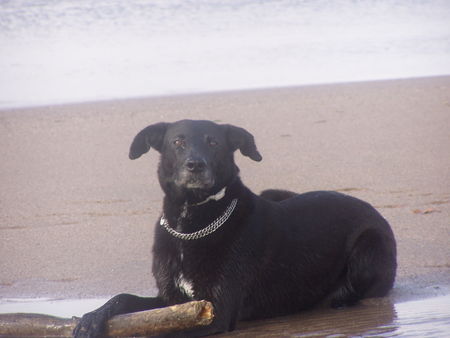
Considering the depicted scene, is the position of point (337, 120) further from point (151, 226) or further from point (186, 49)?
point (186, 49)

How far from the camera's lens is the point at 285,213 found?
5352mm

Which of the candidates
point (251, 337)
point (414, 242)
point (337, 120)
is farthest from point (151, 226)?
point (337, 120)

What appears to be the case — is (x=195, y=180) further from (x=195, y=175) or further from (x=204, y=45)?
(x=204, y=45)

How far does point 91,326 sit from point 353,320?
148 centimetres

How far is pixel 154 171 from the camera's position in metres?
9.51

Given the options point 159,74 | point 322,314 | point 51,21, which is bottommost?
point 322,314

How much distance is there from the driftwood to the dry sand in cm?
126

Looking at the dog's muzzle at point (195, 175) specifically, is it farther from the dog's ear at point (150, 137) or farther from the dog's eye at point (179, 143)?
the dog's ear at point (150, 137)

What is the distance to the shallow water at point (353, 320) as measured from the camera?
4.60 metres

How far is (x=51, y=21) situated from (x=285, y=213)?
1893 cm

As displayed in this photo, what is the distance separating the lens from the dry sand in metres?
6.34

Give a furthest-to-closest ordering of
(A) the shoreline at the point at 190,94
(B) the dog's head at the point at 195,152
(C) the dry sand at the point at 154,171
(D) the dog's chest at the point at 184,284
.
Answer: (A) the shoreline at the point at 190,94 < (C) the dry sand at the point at 154,171 < (B) the dog's head at the point at 195,152 < (D) the dog's chest at the point at 184,284

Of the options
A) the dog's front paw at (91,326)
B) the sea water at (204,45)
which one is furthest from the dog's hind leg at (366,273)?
the sea water at (204,45)

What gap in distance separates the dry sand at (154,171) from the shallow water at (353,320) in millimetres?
208
